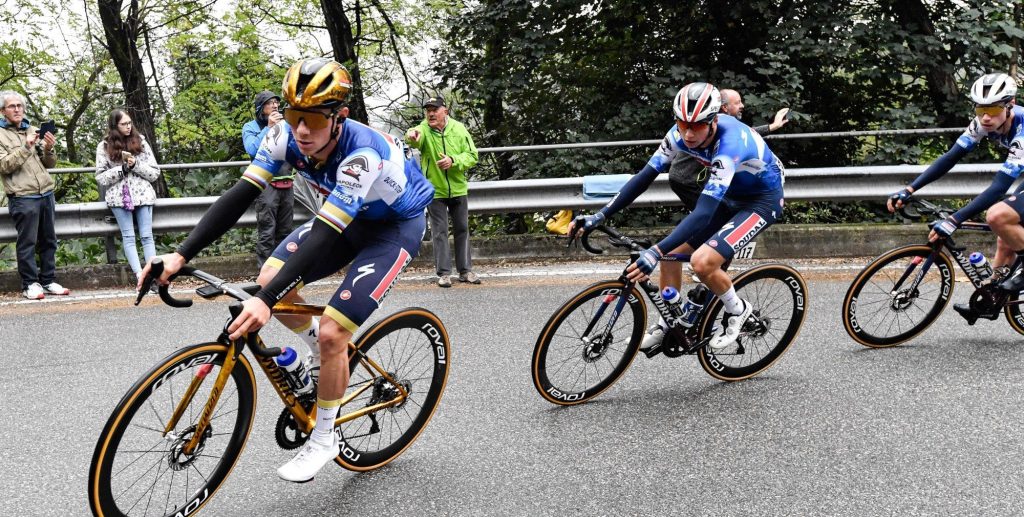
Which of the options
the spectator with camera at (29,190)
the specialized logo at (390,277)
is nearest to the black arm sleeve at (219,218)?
the specialized logo at (390,277)

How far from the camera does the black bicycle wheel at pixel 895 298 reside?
20.1 feet

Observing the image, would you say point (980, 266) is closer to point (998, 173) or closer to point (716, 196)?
point (998, 173)

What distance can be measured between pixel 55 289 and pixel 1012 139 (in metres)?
8.54

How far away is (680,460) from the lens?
14.3ft

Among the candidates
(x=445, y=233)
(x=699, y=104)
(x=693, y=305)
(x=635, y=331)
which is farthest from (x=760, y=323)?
(x=445, y=233)

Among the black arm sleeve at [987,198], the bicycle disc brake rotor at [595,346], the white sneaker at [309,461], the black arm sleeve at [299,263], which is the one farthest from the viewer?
the black arm sleeve at [987,198]

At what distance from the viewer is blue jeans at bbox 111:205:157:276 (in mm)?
8727

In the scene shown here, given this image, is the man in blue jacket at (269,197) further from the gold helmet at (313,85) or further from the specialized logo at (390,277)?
the gold helmet at (313,85)

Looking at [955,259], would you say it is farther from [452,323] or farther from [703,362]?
[452,323]

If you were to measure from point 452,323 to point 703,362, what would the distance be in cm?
238

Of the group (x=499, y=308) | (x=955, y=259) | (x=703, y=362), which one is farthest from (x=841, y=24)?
(x=703, y=362)

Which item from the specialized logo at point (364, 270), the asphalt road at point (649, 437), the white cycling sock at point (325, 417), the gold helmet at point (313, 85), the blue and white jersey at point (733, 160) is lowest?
the asphalt road at point (649, 437)

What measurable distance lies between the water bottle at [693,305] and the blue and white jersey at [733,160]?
61 cm

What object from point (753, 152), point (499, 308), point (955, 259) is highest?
point (753, 152)
